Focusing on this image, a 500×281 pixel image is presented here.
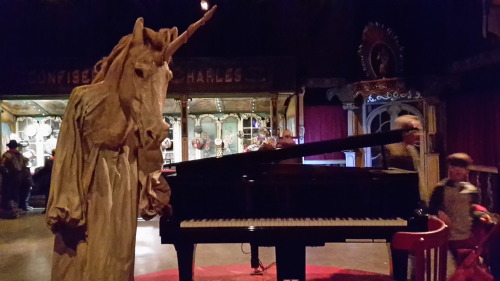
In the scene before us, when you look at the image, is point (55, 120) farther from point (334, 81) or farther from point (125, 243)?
point (125, 243)

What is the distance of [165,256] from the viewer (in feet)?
18.3

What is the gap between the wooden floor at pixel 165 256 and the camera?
498 centimetres

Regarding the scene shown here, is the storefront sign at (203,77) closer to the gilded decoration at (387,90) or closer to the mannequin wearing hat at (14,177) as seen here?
the gilded decoration at (387,90)

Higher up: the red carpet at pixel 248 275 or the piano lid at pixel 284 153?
the piano lid at pixel 284 153

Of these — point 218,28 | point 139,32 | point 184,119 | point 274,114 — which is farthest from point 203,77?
point 139,32

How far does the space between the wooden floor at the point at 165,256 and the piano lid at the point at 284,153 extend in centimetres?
197

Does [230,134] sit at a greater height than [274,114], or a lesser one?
lesser

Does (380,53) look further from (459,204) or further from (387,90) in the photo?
(459,204)

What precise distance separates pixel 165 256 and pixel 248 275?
1.42 meters

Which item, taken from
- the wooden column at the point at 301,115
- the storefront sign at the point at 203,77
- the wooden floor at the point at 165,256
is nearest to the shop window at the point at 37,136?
the storefront sign at the point at 203,77

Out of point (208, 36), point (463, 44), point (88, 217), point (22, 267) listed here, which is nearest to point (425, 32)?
point (463, 44)

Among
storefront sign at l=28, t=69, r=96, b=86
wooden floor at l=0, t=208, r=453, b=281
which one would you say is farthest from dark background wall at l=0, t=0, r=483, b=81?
wooden floor at l=0, t=208, r=453, b=281

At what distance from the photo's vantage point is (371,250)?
5.72m

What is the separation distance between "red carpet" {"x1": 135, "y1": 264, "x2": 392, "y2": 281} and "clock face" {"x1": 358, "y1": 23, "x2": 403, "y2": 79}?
235 inches
